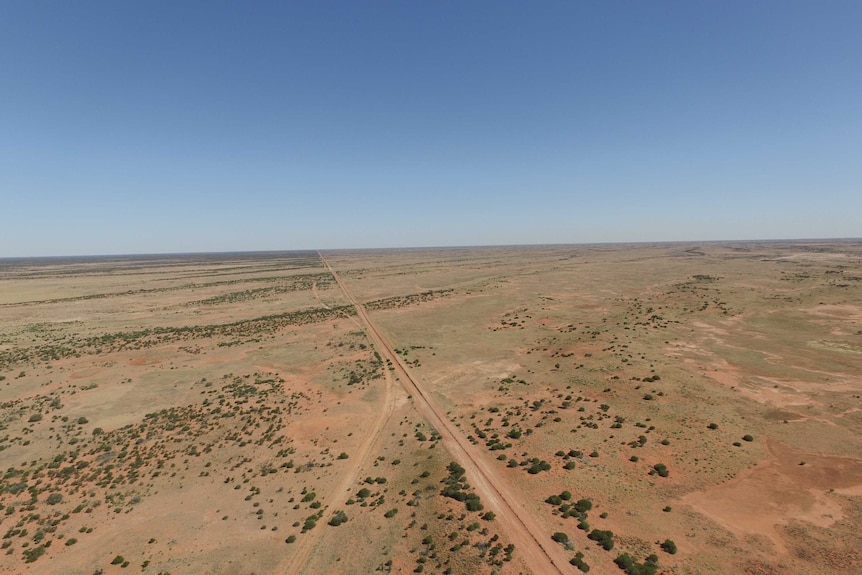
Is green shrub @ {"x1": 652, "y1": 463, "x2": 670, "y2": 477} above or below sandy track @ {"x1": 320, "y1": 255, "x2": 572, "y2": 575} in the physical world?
above

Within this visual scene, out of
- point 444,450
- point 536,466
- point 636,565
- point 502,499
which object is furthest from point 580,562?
point 444,450

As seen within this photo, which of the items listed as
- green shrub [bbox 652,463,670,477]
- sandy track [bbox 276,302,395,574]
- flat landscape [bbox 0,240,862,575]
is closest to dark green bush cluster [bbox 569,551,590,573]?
flat landscape [bbox 0,240,862,575]

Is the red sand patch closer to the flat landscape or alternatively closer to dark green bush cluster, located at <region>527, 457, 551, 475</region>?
the flat landscape

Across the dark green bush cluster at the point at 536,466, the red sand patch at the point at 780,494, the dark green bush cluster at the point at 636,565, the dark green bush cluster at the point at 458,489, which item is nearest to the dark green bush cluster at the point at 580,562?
the dark green bush cluster at the point at 636,565

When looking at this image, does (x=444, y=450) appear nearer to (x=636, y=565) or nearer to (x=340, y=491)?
(x=340, y=491)

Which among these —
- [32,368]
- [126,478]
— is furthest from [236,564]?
[32,368]

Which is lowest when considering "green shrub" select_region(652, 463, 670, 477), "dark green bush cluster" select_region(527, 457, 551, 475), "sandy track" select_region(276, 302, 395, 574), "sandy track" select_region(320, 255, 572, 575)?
"sandy track" select_region(276, 302, 395, 574)

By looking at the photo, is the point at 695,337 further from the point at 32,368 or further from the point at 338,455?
the point at 32,368

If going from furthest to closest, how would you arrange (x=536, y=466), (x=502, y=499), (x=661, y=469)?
(x=536, y=466), (x=661, y=469), (x=502, y=499)
